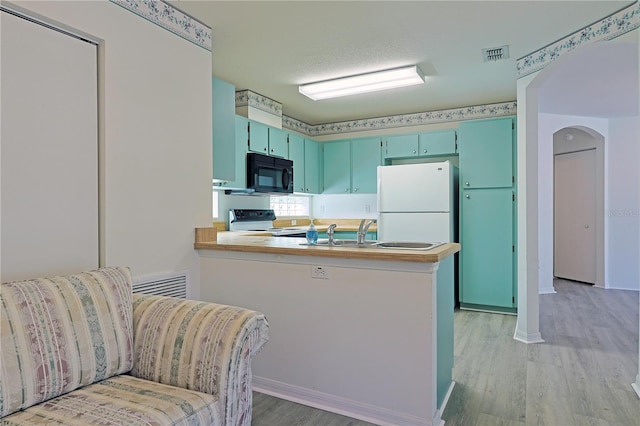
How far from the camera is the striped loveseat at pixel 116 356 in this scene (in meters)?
1.27

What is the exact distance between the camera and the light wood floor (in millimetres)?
2051

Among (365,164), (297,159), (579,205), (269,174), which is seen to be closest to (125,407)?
(269,174)

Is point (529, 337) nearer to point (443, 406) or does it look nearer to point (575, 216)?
point (443, 406)

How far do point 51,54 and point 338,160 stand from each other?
12.3 ft

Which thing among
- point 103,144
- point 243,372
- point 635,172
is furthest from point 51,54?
point 635,172

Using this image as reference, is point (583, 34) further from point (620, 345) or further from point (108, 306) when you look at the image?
point (108, 306)

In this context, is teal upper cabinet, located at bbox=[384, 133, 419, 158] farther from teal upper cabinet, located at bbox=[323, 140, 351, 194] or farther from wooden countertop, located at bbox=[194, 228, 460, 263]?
wooden countertop, located at bbox=[194, 228, 460, 263]

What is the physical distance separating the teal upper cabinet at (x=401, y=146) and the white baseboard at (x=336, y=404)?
3.33 m

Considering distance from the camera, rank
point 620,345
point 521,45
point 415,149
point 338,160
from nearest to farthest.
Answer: point 521,45
point 620,345
point 415,149
point 338,160

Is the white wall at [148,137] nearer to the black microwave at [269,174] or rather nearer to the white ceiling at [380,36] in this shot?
the white ceiling at [380,36]

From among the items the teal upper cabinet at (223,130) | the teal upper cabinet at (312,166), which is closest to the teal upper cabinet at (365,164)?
the teal upper cabinet at (312,166)

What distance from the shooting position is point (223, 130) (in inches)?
Result: 124

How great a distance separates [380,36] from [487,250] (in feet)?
8.44

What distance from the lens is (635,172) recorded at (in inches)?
210
